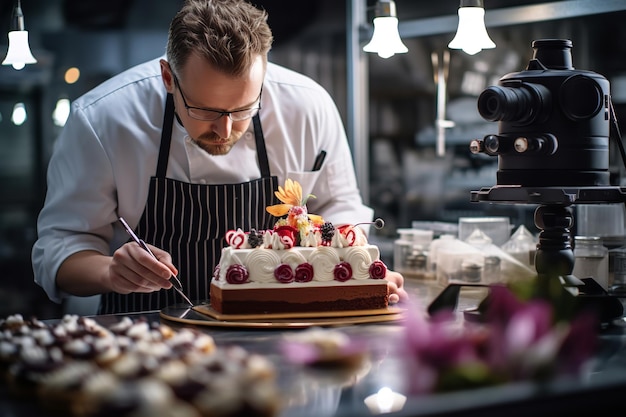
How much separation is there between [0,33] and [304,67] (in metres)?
1.50

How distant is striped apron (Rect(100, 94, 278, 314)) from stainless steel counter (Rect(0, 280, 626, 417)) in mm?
826

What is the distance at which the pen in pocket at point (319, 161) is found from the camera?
9.56ft

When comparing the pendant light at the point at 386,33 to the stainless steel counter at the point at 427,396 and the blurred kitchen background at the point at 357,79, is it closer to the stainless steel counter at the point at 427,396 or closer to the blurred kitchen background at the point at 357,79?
the blurred kitchen background at the point at 357,79

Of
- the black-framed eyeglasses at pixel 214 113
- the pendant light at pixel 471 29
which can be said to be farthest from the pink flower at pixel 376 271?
the pendant light at pixel 471 29

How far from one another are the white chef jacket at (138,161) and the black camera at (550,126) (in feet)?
2.83

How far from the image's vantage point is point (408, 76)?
5.55 meters

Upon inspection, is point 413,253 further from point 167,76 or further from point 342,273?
point 167,76

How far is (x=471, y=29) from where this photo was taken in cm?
262

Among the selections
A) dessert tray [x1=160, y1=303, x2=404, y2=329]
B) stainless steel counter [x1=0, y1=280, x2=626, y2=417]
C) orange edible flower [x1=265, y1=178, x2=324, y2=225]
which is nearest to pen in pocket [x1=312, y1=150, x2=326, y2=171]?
orange edible flower [x1=265, y1=178, x2=324, y2=225]

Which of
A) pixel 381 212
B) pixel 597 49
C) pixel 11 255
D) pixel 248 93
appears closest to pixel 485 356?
pixel 248 93

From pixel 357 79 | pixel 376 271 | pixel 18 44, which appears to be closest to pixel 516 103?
pixel 376 271

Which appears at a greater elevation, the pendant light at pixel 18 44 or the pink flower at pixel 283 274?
the pendant light at pixel 18 44

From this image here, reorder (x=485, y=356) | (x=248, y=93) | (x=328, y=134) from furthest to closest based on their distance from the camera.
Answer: (x=328, y=134), (x=248, y=93), (x=485, y=356)

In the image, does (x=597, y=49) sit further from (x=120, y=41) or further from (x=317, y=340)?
(x=317, y=340)
